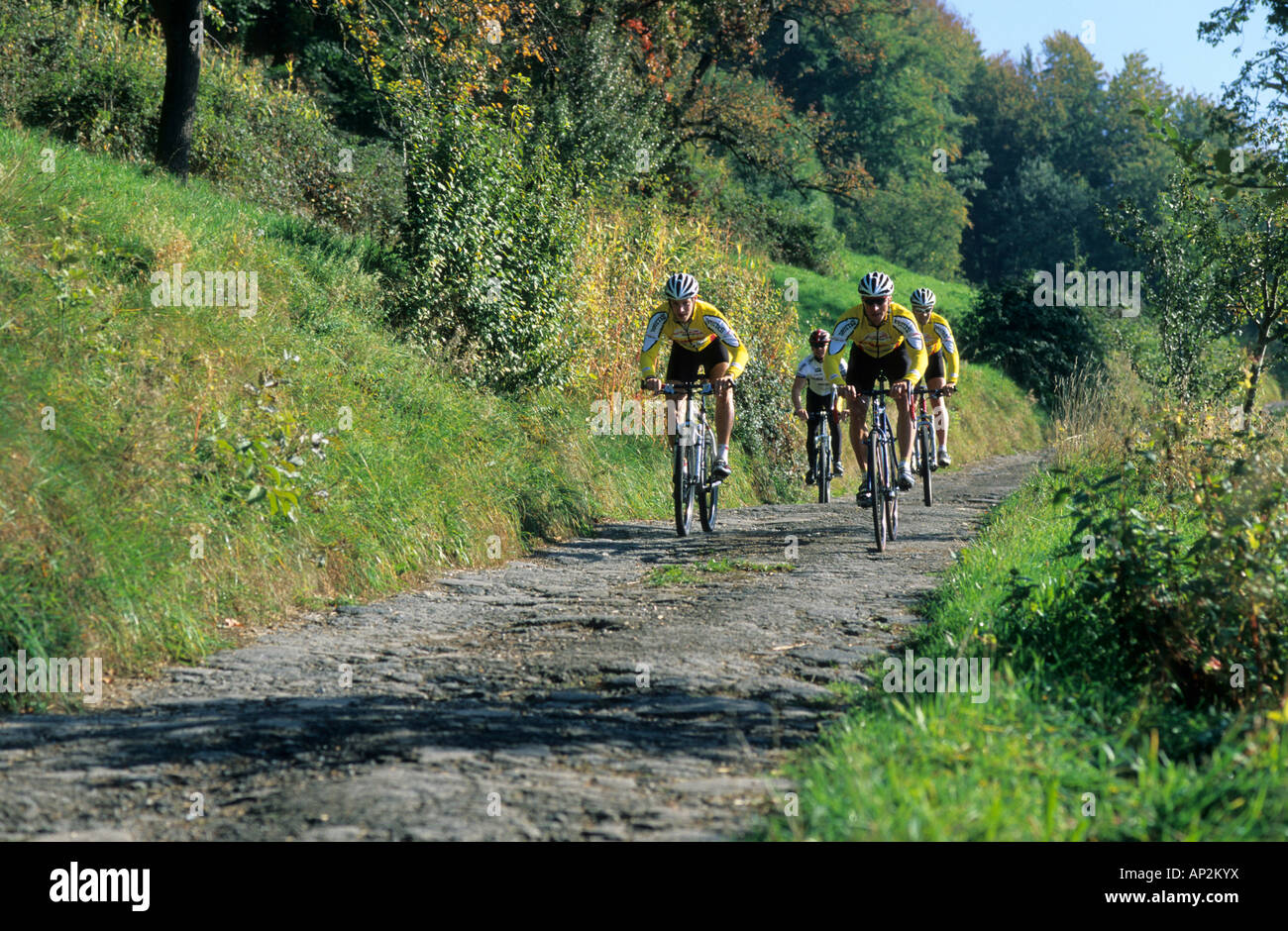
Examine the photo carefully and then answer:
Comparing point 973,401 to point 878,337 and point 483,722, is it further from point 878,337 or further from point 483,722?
point 483,722

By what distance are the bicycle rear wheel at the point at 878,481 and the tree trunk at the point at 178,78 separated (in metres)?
8.43

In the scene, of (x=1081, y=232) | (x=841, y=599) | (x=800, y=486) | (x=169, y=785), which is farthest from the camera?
(x=1081, y=232)

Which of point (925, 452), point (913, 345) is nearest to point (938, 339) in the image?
point (925, 452)

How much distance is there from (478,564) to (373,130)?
21.9 m

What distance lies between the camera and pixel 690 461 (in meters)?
11.1

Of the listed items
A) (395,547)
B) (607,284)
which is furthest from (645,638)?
(607,284)

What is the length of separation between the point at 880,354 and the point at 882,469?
1.71 meters

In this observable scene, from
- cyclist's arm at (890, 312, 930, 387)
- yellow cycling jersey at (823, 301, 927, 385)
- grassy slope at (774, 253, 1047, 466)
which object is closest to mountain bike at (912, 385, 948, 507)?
yellow cycling jersey at (823, 301, 927, 385)

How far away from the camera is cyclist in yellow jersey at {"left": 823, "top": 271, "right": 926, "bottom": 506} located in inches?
420

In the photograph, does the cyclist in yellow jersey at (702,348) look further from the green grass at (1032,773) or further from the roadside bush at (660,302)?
the green grass at (1032,773)

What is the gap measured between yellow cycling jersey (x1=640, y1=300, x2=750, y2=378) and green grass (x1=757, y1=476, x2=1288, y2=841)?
260 inches

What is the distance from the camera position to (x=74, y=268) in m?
7.64

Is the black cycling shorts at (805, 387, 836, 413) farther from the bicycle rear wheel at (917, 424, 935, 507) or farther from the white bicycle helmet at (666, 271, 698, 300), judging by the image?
the white bicycle helmet at (666, 271, 698, 300)
